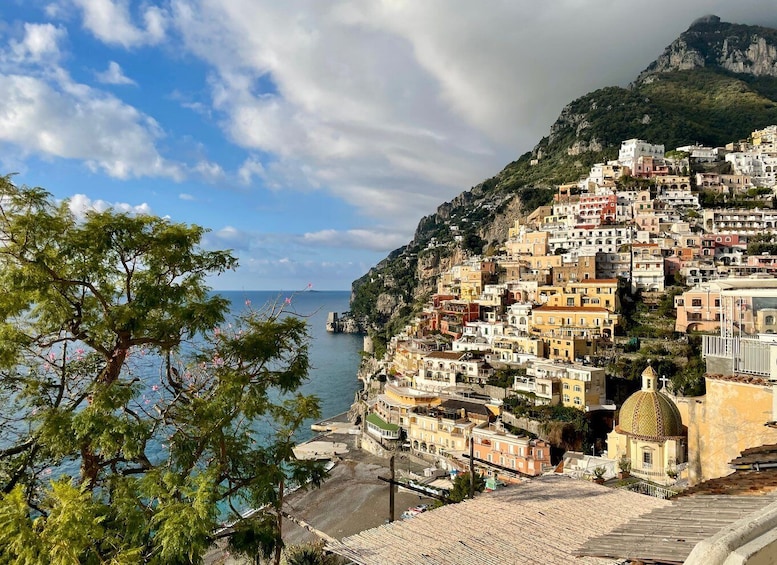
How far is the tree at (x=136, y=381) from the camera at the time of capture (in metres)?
6.08

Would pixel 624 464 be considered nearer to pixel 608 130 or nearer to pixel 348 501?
pixel 348 501

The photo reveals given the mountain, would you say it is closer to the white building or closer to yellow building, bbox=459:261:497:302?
the white building

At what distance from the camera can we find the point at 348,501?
30.2 m

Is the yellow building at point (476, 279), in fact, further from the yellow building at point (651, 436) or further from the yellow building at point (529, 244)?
the yellow building at point (651, 436)

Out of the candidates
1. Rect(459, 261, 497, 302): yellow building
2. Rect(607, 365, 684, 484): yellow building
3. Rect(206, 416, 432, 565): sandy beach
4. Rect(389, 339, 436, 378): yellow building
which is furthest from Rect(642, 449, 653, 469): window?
Rect(459, 261, 497, 302): yellow building

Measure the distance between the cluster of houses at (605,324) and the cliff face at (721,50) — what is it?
63.0 meters

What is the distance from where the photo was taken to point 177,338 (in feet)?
24.4

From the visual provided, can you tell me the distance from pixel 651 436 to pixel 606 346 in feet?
54.1

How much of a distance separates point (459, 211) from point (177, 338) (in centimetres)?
11797

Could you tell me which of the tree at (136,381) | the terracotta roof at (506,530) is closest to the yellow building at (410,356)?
the terracotta roof at (506,530)

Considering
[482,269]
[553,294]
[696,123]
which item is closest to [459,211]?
[696,123]

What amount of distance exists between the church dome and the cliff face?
121 meters

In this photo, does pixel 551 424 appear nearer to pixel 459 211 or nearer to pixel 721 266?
pixel 721 266

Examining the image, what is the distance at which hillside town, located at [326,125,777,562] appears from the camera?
8984 mm
